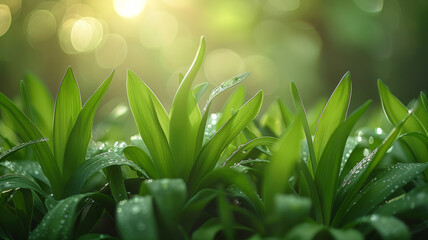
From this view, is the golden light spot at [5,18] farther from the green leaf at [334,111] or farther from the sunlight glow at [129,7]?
the green leaf at [334,111]

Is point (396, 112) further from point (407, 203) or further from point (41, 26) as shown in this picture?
point (41, 26)

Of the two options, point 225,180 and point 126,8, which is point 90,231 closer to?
point 225,180

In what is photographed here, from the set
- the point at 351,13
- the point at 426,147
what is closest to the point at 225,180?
the point at 426,147

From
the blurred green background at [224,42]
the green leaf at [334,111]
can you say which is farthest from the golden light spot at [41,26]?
the green leaf at [334,111]

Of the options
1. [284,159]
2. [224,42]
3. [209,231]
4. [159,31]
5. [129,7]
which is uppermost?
[129,7]

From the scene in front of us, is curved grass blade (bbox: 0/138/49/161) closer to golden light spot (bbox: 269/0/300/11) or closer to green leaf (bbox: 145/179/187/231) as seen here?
green leaf (bbox: 145/179/187/231)

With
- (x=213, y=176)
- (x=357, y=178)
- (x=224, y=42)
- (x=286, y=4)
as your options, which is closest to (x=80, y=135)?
(x=213, y=176)
